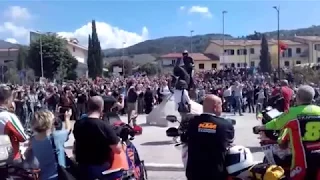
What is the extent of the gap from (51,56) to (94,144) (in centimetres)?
6963

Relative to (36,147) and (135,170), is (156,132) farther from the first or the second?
(36,147)

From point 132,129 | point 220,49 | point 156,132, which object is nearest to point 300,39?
point 220,49

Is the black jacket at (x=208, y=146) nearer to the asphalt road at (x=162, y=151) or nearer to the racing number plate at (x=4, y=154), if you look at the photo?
the racing number plate at (x=4, y=154)

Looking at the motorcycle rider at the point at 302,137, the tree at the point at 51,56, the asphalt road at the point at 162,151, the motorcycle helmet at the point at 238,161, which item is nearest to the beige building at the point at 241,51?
the tree at the point at 51,56

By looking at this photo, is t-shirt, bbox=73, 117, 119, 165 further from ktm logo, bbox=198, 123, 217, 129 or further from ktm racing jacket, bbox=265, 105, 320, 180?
ktm racing jacket, bbox=265, 105, 320, 180

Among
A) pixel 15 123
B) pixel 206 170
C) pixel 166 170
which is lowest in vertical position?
pixel 166 170

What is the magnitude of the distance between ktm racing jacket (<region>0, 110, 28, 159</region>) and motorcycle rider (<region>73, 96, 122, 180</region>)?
2.88 feet

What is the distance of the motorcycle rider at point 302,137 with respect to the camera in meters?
5.83

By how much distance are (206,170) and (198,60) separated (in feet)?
312

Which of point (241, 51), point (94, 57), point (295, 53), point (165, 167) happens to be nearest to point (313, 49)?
point (295, 53)

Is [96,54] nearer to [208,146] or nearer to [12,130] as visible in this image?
[12,130]

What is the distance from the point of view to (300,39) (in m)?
105

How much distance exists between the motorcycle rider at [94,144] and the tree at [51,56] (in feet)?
222

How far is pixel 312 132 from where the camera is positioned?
5934mm
